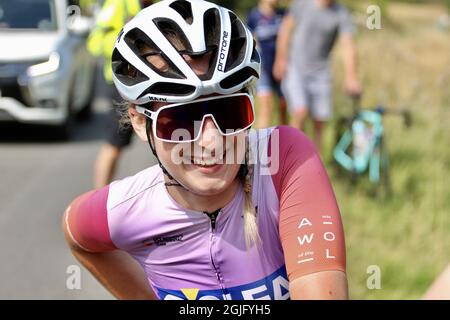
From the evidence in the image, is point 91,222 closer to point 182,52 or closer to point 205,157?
point 205,157

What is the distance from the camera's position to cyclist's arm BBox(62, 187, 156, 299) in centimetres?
308

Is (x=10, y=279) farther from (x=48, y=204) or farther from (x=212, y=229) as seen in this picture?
(x=212, y=229)

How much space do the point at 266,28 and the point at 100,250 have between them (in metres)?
8.43

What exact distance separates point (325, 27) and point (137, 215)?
25.1ft

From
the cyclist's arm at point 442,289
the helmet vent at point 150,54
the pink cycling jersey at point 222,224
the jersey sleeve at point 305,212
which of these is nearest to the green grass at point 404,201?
the pink cycling jersey at point 222,224

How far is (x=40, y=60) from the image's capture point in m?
11.7

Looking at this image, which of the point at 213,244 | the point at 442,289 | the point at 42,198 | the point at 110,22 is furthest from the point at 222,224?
the point at 42,198

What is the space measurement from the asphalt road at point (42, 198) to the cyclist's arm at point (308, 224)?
3461mm

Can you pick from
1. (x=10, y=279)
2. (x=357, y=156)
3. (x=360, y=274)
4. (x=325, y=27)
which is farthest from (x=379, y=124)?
(x=10, y=279)

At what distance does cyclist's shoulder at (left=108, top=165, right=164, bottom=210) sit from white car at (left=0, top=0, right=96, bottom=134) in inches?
346

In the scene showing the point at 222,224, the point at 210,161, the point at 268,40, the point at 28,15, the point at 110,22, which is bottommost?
the point at 222,224

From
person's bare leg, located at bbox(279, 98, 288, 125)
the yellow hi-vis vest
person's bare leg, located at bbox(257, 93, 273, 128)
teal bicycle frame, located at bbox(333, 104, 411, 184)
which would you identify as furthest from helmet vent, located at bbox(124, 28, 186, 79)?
person's bare leg, located at bbox(279, 98, 288, 125)

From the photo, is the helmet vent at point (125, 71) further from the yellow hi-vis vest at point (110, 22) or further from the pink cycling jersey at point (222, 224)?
the yellow hi-vis vest at point (110, 22)

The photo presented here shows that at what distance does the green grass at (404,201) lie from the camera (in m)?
6.73
